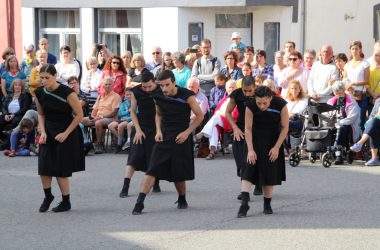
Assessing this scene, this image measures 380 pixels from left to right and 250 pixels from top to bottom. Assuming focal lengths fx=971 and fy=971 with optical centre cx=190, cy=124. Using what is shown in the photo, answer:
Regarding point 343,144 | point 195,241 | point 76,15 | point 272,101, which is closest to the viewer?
point 195,241

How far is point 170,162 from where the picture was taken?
449 inches

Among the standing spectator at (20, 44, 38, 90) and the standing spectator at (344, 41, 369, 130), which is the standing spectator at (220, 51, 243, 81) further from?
the standing spectator at (20, 44, 38, 90)

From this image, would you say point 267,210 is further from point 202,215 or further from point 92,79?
point 92,79

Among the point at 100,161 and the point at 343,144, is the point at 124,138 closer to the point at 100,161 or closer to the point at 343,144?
the point at 100,161

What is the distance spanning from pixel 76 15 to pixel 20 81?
9666 millimetres

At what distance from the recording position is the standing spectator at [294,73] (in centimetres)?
1698

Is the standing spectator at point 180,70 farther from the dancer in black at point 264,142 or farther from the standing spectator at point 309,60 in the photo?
the dancer in black at point 264,142

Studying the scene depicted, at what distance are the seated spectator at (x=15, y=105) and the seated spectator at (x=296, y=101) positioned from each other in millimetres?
4982

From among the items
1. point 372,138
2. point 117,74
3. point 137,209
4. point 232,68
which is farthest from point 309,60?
point 137,209

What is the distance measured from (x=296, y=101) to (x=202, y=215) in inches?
218

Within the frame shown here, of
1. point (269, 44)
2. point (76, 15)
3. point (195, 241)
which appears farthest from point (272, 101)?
point (76, 15)

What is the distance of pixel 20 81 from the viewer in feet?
59.5

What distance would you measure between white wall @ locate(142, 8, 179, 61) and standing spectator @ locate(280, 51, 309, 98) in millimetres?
8236

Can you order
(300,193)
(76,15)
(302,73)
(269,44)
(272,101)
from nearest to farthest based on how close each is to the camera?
(272,101)
(300,193)
(302,73)
(269,44)
(76,15)
